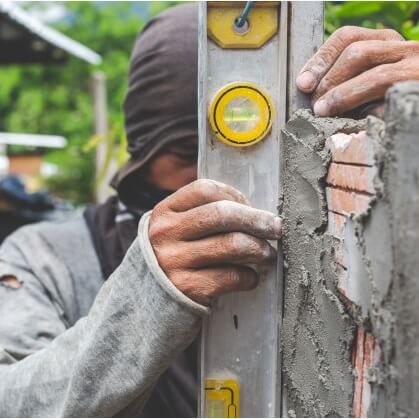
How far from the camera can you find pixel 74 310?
2.08m

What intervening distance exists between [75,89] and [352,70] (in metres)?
16.8

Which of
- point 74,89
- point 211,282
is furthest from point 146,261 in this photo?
point 74,89

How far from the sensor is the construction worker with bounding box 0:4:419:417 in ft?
4.05

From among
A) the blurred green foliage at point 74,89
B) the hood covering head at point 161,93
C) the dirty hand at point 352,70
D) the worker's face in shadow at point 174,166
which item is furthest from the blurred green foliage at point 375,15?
the blurred green foliage at point 74,89

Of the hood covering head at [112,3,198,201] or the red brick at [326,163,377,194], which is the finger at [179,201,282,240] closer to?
the red brick at [326,163,377,194]

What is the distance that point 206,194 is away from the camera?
1232 millimetres

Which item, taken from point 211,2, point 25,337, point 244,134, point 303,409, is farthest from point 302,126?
point 25,337

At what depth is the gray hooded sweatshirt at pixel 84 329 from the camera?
129 centimetres

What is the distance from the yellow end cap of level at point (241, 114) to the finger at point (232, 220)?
5.0 inches

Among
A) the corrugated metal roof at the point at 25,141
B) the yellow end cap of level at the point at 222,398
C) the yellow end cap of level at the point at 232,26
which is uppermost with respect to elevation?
the corrugated metal roof at the point at 25,141

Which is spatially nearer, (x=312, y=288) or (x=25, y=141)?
(x=312, y=288)

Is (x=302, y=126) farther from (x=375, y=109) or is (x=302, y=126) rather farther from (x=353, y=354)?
(x=353, y=354)

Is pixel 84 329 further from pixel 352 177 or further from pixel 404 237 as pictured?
pixel 404 237

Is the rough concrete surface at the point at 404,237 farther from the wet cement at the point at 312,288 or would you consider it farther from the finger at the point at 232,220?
the finger at the point at 232,220
